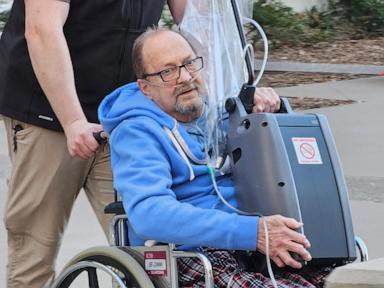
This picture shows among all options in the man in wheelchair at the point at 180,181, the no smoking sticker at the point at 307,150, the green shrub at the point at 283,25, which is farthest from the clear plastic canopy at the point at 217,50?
the green shrub at the point at 283,25

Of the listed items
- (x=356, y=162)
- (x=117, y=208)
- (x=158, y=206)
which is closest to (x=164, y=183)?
(x=158, y=206)

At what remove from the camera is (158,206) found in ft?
10.9

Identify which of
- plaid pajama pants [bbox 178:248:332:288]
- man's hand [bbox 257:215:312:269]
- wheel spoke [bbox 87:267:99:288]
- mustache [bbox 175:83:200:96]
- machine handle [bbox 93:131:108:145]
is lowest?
wheel spoke [bbox 87:267:99:288]

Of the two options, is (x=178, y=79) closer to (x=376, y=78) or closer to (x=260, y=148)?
(x=260, y=148)

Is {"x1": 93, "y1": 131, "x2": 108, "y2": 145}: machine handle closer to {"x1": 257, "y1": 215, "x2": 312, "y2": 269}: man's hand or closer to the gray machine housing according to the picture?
the gray machine housing

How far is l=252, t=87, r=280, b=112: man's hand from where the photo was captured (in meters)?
3.69

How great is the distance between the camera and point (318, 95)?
33.8ft

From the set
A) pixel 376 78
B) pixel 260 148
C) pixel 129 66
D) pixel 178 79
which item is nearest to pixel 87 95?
pixel 129 66

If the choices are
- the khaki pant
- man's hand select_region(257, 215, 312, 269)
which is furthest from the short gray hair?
man's hand select_region(257, 215, 312, 269)

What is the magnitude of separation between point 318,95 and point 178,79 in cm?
690

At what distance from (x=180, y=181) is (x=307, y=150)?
43 centimetres

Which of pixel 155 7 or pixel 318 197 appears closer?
pixel 318 197

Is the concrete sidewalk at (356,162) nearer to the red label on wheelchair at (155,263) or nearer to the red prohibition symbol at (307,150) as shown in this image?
the red label on wheelchair at (155,263)

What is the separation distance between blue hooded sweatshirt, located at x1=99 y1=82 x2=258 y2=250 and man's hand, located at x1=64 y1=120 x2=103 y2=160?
3.3 inches
